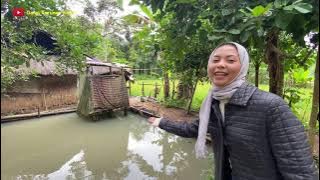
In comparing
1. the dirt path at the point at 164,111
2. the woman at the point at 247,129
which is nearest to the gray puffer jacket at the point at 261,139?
Answer: the woman at the point at 247,129

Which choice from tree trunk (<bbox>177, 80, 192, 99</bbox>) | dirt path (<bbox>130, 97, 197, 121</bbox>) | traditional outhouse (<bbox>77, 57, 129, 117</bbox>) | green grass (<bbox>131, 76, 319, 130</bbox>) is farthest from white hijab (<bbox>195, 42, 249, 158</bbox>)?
tree trunk (<bbox>177, 80, 192, 99</bbox>)

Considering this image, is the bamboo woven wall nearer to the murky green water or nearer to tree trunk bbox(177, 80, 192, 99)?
the murky green water

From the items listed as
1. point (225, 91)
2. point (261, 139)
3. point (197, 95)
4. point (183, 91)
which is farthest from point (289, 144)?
point (197, 95)

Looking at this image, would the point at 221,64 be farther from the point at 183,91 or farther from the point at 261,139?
the point at 183,91

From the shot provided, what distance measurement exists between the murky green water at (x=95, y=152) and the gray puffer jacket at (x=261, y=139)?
3.54 meters

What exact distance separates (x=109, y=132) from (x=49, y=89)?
319 cm

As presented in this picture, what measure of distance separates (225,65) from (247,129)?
332 millimetres

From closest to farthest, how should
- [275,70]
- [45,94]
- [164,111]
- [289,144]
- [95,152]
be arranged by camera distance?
1. [289,144]
2. [275,70]
3. [95,152]
4. [45,94]
5. [164,111]

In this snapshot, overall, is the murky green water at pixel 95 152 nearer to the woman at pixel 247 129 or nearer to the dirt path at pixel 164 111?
the dirt path at pixel 164 111

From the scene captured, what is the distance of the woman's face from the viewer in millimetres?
1673

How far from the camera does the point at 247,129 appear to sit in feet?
5.29

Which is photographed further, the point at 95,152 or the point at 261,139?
the point at 95,152

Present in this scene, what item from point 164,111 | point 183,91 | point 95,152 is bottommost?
point 95,152

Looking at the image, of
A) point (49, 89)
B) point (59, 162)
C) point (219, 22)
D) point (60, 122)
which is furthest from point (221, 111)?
A: point (49, 89)
